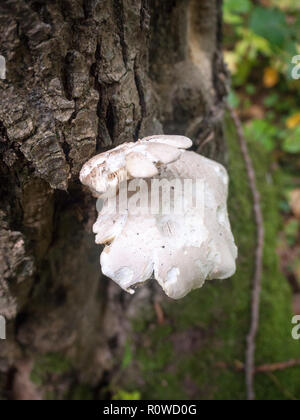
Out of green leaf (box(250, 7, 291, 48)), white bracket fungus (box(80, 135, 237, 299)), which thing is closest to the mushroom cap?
white bracket fungus (box(80, 135, 237, 299))

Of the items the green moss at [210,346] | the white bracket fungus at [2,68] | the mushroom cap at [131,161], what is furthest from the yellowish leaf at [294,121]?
the white bracket fungus at [2,68]

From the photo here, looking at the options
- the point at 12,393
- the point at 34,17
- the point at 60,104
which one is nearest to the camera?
the point at 34,17

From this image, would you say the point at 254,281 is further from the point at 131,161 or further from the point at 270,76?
the point at 270,76

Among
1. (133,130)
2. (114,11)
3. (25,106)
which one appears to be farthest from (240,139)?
(25,106)

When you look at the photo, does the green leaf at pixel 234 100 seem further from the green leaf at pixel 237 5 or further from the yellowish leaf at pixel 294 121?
the green leaf at pixel 237 5

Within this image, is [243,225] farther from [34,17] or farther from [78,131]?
[34,17]

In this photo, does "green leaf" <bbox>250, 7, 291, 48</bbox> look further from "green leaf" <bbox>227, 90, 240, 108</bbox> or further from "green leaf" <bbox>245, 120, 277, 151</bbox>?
"green leaf" <bbox>245, 120, 277, 151</bbox>

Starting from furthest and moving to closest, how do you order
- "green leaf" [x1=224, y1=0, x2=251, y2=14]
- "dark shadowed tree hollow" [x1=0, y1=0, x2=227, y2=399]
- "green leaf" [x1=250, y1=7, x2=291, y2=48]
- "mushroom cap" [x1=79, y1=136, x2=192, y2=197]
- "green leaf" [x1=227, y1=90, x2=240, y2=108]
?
"green leaf" [x1=227, y1=90, x2=240, y2=108] < "green leaf" [x1=224, y1=0, x2=251, y2=14] < "green leaf" [x1=250, y1=7, x2=291, y2=48] < "dark shadowed tree hollow" [x1=0, y1=0, x2=227, y2=399] < "mushroom cap" [x1=79, y1=136, x2=192, y2=197]

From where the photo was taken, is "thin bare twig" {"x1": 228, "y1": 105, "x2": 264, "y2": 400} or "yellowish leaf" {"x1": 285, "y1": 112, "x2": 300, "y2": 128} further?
"yellowish leaf" {"x1": 285, "y1": 112, "x2": 300, "y2": 128}
